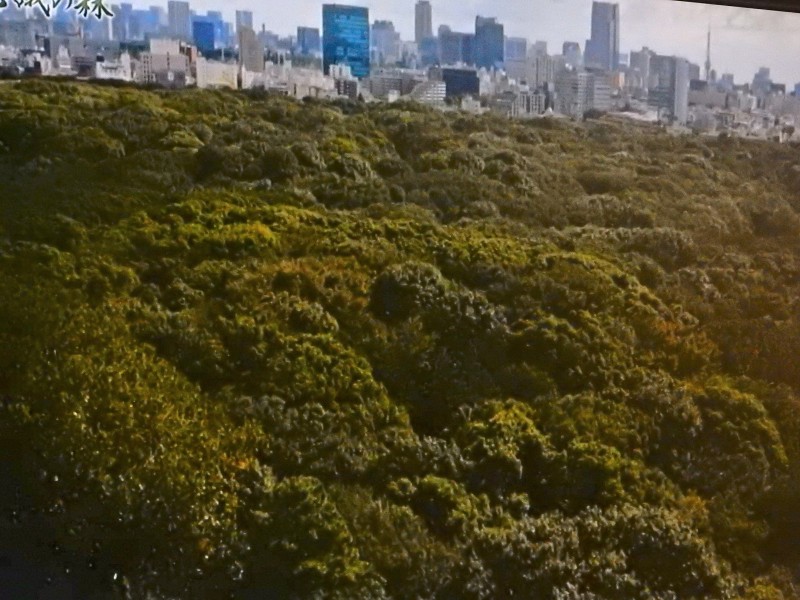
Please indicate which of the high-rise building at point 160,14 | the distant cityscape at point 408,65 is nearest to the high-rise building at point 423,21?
the distant cityscape at point 408,65

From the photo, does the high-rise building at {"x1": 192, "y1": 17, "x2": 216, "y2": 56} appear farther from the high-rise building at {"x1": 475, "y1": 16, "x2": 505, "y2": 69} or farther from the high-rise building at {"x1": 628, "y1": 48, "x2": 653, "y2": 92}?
the high-rise building at {"x1": 628, "y1": 48, "x2": 653, "y2": 92}

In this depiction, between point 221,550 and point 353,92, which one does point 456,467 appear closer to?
point 221,550

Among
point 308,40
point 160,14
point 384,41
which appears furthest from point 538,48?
point 160,14

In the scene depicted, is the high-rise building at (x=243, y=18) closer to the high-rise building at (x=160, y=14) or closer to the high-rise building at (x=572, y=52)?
the high-rise building at (x=160, y=14)

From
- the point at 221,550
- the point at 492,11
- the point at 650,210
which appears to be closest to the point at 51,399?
the point at 221,550

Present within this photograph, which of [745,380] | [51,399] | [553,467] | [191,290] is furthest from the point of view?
[745,380]

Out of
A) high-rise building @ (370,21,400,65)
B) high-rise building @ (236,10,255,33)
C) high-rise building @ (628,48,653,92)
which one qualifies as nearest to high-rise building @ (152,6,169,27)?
high-rise building @ (236,10,255,33)
